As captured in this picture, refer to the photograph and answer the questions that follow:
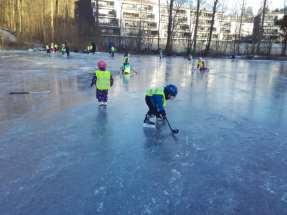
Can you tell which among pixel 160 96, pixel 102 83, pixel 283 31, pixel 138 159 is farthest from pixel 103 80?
pixel 283 31

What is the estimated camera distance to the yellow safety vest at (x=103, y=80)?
29.3 feet

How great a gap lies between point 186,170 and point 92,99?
568 cm

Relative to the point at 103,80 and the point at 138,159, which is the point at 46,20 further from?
the point at 138,159

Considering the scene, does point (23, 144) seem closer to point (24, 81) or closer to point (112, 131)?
point (112, 131)

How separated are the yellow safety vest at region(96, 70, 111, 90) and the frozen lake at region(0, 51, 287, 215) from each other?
0.52m

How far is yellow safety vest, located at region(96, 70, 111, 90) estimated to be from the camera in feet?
29.3

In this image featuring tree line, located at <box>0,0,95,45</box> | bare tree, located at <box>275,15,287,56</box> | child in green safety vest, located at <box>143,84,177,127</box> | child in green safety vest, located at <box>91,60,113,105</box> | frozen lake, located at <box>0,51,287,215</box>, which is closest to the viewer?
frozen lake, located at <box>0,51,287,215</box>

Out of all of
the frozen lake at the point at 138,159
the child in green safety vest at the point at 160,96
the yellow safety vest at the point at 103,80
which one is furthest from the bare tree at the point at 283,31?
the child in green safety vest at the point at 160,96

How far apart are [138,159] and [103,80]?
4.30 m

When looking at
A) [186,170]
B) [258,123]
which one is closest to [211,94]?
[258,123]

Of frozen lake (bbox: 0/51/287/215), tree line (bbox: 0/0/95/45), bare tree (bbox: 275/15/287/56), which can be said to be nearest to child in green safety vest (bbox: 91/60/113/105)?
frozen lake (bbox: 0/51/287/215)

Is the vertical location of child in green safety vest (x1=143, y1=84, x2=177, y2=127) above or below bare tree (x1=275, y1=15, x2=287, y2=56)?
below

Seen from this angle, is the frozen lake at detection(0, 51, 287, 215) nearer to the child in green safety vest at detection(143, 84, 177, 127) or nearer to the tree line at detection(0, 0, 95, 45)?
the child in green safety vest at detection(143, 84, 177, 127)

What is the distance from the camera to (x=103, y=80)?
29.4ft
